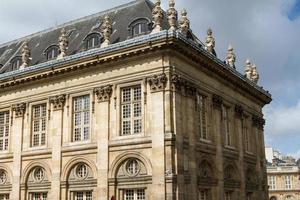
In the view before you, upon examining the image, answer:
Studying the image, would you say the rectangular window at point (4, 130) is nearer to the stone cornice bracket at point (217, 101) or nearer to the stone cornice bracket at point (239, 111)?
the stone cornice bracket at point (217, 101)

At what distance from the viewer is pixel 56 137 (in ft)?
107

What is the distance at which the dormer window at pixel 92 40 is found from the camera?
3375cm

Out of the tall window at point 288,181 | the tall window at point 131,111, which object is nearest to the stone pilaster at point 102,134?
the tall window at point 131,111

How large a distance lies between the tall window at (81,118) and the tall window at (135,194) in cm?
457

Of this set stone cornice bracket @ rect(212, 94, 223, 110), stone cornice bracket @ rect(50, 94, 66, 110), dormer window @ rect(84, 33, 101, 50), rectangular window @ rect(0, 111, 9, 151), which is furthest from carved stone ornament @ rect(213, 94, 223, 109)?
rectangular window @ rect(0, 111, 9, 151)

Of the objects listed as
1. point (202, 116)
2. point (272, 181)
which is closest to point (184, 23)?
point (202, 116)

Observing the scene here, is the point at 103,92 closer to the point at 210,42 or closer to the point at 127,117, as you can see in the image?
the point at 127,117

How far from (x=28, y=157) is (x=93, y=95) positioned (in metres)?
6.63

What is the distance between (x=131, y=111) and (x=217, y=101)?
6681 millimetres

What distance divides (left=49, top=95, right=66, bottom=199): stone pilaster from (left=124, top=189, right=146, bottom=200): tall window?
487cm

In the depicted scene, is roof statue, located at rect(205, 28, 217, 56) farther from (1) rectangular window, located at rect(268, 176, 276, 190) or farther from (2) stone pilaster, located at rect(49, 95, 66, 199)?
(1) rectangular window, located at rect(268, 176, 276, 190)

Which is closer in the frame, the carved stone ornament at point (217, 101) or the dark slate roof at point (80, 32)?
the carved stone ornament at point (217, 101)

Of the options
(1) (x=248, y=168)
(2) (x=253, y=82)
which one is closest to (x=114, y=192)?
(1) (x=248, y=168)

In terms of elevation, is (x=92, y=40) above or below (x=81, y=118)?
above
